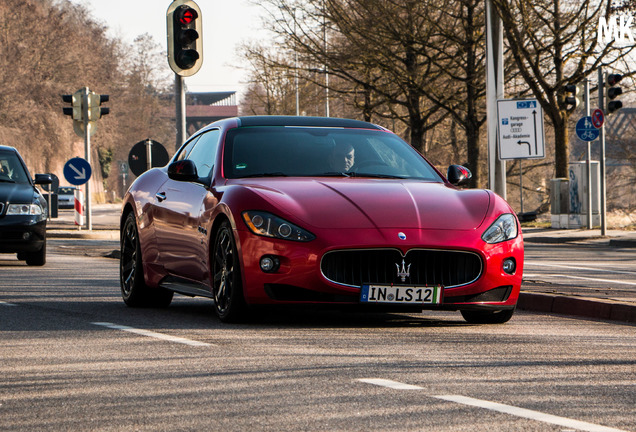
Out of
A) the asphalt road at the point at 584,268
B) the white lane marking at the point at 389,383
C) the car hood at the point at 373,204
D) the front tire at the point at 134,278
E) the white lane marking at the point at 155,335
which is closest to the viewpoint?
the white lane marking at the point at 389,383

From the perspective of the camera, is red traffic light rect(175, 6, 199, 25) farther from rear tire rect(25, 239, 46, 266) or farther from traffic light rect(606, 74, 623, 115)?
traffic light rect(606, 74, 623, 115)

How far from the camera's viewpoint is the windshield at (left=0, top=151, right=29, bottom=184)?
17562 millimetres

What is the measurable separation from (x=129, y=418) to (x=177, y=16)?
11.8 metres

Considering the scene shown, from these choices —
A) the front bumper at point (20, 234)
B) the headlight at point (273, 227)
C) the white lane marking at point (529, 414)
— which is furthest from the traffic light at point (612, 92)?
the white lane marking at point (529, 414)

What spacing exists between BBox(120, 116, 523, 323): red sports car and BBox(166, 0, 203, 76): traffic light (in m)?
6.59

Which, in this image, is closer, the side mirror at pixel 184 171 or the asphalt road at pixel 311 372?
the asphalt road at pixel 311 372

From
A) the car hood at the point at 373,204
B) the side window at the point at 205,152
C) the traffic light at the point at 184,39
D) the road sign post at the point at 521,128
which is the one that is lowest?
the car hood at the point at 373,204

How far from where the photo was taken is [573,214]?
101 feet

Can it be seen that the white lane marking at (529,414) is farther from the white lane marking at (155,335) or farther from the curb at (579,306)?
the curb at (579,306)

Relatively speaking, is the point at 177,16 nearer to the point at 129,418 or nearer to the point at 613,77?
the point at 129,418

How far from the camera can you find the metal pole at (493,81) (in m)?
16.1

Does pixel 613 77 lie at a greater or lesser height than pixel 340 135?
greater

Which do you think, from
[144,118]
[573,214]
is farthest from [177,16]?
[144,118]

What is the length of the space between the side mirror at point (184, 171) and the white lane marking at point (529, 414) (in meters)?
4.53
